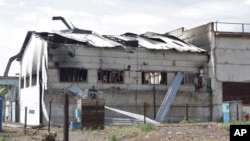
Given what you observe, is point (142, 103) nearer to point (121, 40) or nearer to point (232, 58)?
point (121, 40)

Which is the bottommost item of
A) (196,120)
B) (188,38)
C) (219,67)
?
→ (196,120)

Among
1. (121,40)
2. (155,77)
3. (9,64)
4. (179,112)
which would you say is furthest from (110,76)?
(9,64)

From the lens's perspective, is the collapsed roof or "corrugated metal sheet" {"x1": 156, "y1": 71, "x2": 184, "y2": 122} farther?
"corrugated metal sheet" {"x1": 156, "y1": 71, "x2": 184, "y2": 122}

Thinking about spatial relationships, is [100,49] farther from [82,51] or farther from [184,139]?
[184,139]

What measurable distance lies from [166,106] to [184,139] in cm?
1627

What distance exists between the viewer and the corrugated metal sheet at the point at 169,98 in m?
30.6

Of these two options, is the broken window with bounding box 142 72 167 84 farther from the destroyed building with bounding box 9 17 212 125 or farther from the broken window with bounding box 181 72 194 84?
the broken window with bounding box 181 72 194 84

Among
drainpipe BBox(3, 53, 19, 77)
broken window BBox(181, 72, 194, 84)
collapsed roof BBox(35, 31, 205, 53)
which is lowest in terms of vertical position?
broken window BBox(181, 72, 194, 84)

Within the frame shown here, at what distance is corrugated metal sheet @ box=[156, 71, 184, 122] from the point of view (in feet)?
100

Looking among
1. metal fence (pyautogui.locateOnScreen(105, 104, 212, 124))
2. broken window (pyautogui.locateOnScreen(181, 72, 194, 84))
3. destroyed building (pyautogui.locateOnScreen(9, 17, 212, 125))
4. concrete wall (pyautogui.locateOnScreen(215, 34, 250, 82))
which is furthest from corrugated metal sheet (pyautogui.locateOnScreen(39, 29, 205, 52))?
metal fence (pyautogui.locateOnScreen(105, 104, 212, 124))

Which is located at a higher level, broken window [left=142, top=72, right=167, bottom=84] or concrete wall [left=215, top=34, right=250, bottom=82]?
concrete wall [left=215, top=34, right=250, bottom=82]

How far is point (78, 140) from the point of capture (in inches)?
688

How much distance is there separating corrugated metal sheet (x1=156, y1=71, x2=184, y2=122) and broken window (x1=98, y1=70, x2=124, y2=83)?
10.8 feet

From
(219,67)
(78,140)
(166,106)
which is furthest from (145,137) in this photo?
(219,67)
